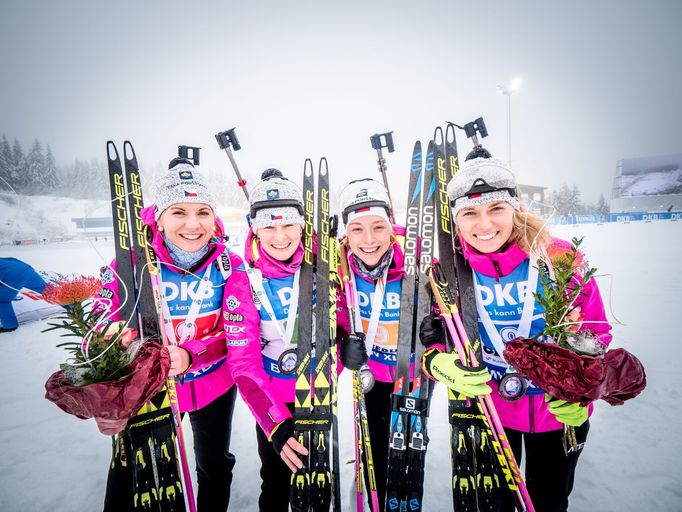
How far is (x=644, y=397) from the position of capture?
3641 millimetres

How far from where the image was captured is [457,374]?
201 cm

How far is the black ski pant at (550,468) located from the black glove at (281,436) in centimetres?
159

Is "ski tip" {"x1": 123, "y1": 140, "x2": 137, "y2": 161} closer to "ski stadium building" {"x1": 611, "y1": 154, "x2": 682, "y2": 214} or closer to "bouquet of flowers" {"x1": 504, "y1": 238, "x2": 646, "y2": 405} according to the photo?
"bouquet of flowers" {"x1": 504, "y1": 238, "x2": 646, "y2": 405}

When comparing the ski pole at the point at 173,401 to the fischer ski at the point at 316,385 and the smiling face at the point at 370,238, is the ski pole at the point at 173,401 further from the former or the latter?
the smiling face at the point at 370,238

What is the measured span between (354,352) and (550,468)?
1503 millimetres

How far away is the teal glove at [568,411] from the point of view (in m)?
1.70

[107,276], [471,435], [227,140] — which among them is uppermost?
[227,140]

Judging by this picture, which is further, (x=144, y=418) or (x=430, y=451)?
(x=430, y=451)

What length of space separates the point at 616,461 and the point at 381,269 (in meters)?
3.14

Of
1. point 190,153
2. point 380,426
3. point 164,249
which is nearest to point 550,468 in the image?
point 380,426

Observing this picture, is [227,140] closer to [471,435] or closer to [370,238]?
[370,238]

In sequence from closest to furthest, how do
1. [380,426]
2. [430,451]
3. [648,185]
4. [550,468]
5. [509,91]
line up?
[550,468] → [380,426] → [430,451] → [509,91] → [648,185]

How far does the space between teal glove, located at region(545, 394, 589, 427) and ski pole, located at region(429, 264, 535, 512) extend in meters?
0.36

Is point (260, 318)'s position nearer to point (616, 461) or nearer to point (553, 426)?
point (553, 426)
